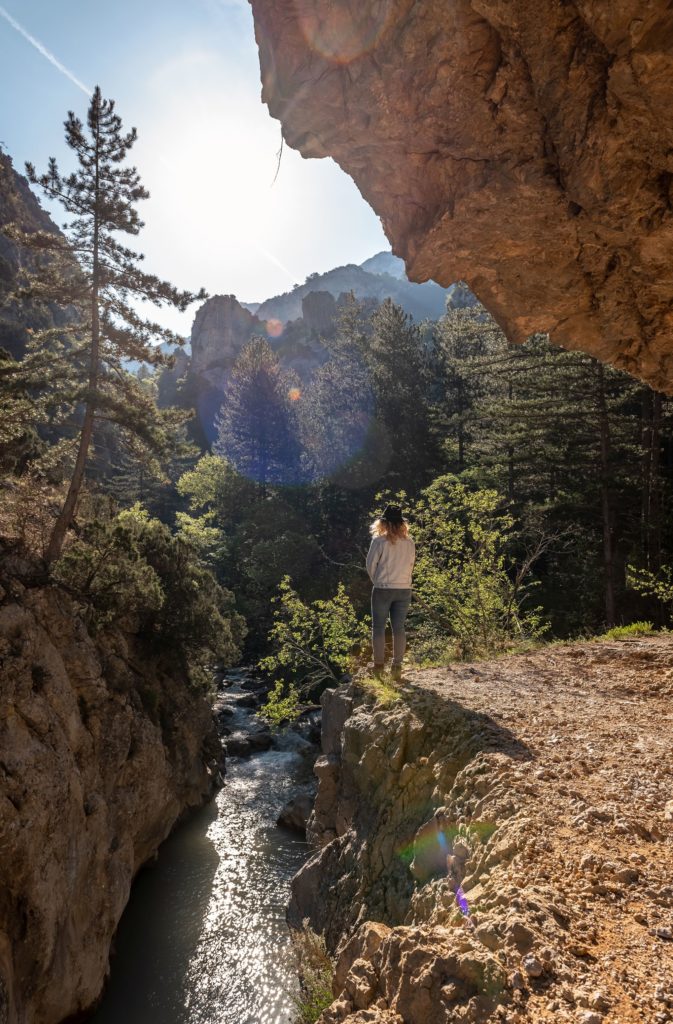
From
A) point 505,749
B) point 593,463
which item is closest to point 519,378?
point 593,463

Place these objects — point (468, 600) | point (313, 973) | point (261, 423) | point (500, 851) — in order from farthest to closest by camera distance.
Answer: point (261, 423)
point (468, 600)
point (313, 973)
point (500, 851)

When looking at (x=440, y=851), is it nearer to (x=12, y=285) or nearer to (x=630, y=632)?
(x=630, y=632)

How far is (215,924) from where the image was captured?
9.55 meters

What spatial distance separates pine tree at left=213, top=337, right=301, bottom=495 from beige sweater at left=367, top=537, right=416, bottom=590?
29.9 meters

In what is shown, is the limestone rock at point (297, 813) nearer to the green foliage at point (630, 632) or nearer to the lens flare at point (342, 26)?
the green foliage at point (630, 632)

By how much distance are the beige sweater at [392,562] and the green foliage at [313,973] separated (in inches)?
128

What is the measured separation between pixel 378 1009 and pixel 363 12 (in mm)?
9097

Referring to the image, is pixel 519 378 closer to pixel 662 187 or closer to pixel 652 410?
pixel 652 410

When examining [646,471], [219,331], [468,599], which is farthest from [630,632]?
[219,331]

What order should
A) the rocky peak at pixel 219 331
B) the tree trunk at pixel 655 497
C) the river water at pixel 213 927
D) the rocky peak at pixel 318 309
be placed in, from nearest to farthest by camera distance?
the river water at pixel 213 927 → the tree trunk at pixel 655 497 → the rocky peak at pixel 219 331 → the rocky peak at pixel 318 309

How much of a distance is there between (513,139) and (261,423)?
107 ft

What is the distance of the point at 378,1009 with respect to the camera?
2.29 metres

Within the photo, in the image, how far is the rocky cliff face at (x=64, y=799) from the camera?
6883 mm

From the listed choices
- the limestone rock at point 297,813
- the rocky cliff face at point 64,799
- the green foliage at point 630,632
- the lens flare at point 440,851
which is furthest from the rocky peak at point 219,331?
the lens flare at point 440,851
